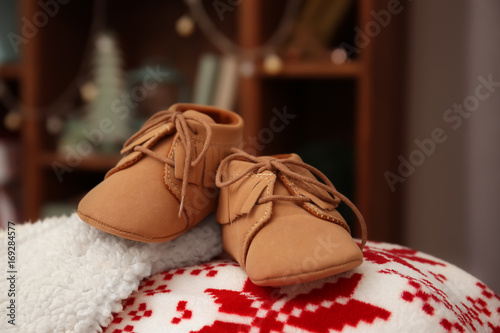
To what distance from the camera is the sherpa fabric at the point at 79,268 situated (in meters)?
0.51

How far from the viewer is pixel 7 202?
182 centimetres

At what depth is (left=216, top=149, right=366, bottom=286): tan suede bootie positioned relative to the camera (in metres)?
0.48

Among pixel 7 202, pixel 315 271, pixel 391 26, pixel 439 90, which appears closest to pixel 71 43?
pixel 7 202

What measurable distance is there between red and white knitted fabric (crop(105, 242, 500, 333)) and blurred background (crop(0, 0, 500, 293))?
74 cm

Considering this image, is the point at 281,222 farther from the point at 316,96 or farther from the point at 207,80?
the point at 316,96

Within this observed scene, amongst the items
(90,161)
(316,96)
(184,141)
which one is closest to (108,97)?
(90,161)

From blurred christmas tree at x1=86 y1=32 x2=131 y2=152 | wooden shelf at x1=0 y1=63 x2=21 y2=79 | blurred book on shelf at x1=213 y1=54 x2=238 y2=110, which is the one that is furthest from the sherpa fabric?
wooden shelf at x1=0 y1=63 x2=21 y2=79

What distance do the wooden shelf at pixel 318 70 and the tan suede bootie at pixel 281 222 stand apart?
0.72 metres

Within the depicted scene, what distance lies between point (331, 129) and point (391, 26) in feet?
1.40

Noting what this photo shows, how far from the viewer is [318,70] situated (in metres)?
1.31

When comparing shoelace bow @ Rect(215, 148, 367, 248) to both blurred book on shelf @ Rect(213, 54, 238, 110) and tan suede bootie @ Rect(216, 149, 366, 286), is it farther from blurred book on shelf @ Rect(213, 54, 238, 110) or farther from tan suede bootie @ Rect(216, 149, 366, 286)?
blurred book on shelf @ Rect(213, 54, 238, 110)

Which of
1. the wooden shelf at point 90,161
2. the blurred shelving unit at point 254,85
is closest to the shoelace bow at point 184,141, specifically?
the blurred shelving unit at point 254,85

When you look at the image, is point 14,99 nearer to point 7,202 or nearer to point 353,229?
point 7,202

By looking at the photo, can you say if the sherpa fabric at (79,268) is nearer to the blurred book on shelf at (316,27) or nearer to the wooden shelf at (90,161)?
the blurred book on shelf at (316,27)
